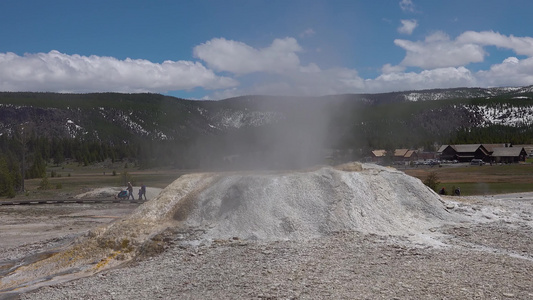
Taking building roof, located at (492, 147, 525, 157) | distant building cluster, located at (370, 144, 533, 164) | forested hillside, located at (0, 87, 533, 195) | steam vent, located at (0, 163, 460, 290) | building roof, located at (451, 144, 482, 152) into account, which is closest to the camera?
steam vent, located at (0, 163, 460, 290)

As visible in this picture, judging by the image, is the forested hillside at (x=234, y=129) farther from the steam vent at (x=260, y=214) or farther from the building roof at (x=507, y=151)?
the building roof at (x=507, y=151)

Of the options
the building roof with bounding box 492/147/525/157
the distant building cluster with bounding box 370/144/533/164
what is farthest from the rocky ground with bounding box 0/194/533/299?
the building roof with bounding box 492/147/525/157

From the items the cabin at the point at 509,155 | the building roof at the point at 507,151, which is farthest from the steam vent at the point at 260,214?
the cabin at the point at 509,155

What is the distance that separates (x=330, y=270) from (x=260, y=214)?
392 cm

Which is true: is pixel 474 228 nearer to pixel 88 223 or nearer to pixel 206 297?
pixel 206 297

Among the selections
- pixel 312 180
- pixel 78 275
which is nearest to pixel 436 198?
pixel 312 180

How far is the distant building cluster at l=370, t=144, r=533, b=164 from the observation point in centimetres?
8969

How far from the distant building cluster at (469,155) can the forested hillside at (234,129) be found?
5.00m

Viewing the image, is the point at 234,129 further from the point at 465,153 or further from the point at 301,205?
the point at 465,153

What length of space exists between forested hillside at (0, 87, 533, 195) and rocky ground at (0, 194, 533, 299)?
7.27m

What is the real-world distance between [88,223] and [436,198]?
16270mm

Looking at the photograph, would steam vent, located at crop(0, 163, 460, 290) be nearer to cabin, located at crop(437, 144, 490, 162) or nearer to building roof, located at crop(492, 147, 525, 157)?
building roof, located at crop(492, 147, 525, 157)

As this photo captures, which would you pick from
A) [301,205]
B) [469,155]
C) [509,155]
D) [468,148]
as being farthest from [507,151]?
[301,205]

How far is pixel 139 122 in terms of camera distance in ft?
609
